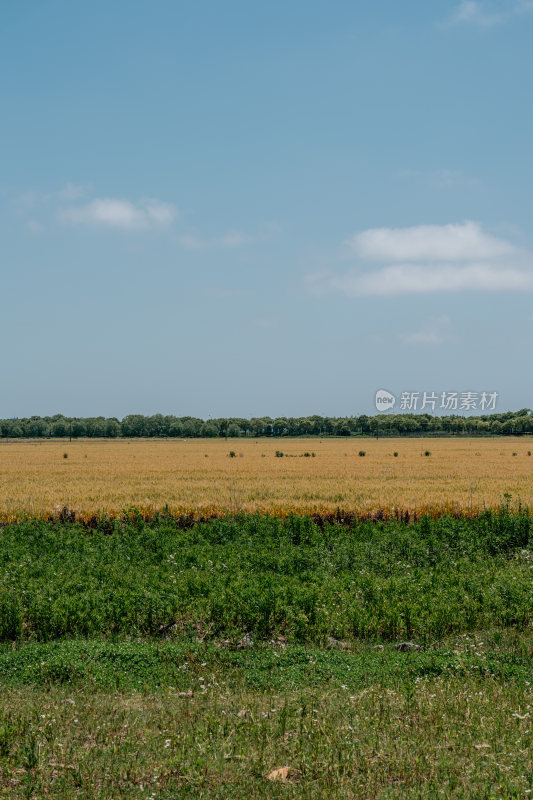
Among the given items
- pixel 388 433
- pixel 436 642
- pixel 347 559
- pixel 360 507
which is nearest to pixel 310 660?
pixel 436 642

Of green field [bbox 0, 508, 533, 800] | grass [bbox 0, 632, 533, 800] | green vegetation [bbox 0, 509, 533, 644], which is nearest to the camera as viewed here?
grass [bbox 0, 632, 533, 800]

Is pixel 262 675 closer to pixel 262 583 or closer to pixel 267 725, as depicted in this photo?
pixel 267 725

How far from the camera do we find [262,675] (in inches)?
300

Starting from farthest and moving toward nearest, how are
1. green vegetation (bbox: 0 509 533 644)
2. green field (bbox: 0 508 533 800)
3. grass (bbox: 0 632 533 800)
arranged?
green vegetation (bbox: 0 509 533 644) → green field (bbox: 0 508 533 800) → grass (bbox: 0 632 533 800)

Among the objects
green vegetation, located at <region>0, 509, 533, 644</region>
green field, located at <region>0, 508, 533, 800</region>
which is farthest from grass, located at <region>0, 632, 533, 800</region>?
green vegetation, located at <region>0, 509, 533, 644</region>

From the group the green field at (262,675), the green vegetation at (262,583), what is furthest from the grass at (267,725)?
the green vegetation at (262,583)

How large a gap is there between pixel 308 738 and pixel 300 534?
455 inches

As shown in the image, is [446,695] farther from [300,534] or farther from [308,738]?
[300,534]

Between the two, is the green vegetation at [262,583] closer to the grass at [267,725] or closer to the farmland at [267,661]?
the farmland at [267,661]

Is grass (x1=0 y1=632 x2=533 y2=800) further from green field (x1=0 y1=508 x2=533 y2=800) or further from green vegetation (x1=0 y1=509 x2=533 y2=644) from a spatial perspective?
green vegetation (x1=0 y1=509 x2=533 y2=644)

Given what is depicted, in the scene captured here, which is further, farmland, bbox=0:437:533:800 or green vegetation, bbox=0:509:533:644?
green vegetation, bbox=0:509:533:644

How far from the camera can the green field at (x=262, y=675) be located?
5.35 meters

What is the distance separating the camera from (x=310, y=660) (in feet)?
26.3

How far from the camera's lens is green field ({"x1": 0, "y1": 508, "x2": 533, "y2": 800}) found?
535cm
